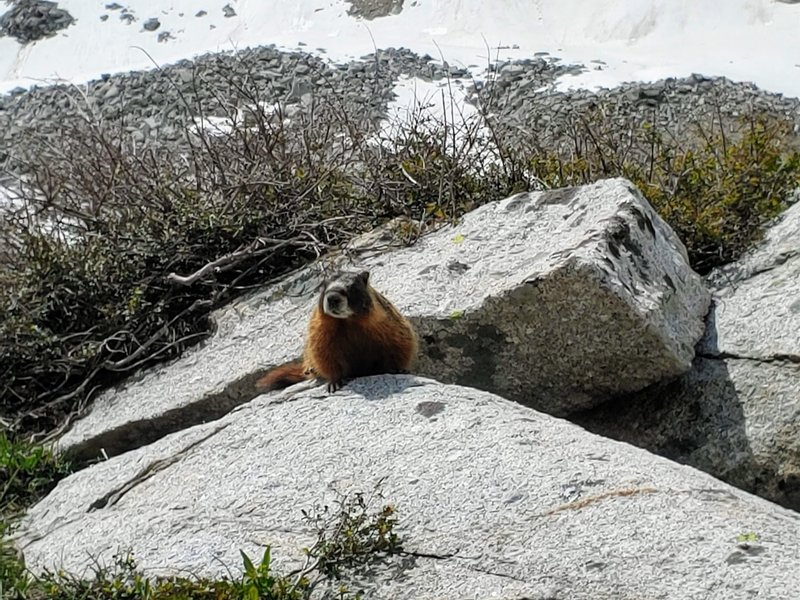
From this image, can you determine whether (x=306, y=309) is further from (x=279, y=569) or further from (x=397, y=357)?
(x=279, y=569)

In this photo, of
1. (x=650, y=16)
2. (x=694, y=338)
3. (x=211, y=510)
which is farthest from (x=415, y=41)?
(x=211, y=510)

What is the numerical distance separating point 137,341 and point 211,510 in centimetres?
294

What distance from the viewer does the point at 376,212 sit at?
27.8 ft

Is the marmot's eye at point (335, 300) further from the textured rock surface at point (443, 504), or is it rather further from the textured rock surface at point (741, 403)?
the textured rock surface at point (741, 403)

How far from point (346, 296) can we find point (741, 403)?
2257mm

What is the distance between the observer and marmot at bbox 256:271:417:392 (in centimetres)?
597

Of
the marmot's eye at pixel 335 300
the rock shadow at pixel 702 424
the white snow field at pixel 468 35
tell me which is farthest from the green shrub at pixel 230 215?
the white snow field at pixel 468 35

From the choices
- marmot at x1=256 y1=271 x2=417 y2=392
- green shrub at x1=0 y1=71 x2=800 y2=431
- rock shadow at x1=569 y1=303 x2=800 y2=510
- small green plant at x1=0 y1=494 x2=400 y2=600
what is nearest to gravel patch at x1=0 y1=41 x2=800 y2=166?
green shrub at x1=0 y1=71 x2=800 y2=431

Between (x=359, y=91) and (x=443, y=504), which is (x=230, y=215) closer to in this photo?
(x=443, y=504)

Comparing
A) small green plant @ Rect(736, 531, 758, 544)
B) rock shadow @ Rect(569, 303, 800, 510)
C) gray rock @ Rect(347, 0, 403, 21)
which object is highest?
gray rock @ Rect(347, 0, 403, 21)

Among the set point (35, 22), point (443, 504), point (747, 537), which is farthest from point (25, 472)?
point (35, 22)

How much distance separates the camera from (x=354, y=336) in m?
6.03

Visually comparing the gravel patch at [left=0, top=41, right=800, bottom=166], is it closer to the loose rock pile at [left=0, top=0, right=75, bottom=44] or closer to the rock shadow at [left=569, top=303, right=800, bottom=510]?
the loose rock pile at [left=0, top=0, right=75, bottom=44]

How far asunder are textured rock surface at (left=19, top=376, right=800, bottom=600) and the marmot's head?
44 cm
